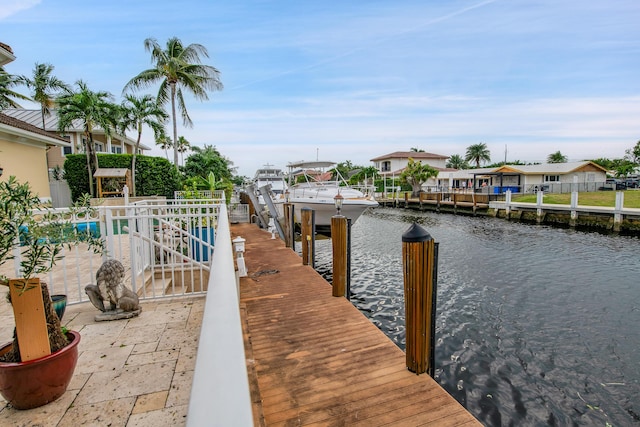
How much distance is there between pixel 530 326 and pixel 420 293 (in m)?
4.45

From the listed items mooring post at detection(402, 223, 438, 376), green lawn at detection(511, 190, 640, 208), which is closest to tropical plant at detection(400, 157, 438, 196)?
green lawn at detection(511, 190, 640, 208)

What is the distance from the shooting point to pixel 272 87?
24125 mm

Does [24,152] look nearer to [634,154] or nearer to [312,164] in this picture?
[312,164]

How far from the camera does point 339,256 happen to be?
5.12 metres

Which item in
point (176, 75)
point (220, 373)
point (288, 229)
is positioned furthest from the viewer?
point (176, 75)

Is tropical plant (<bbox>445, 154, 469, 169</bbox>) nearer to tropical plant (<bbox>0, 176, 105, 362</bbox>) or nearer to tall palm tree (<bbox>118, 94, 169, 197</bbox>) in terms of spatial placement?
tall palm tree (<bbox>118, 94, 169, 197</bbox>)

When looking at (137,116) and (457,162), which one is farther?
(457,162)

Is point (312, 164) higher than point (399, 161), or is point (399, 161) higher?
point (399, 161)

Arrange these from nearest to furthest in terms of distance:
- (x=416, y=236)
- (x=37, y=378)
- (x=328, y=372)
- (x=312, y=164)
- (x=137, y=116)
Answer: (x=37, y=378)
(x=416, y=236)
(x=328, y=372)
(x=312, y=164)
(x=137, y=116)

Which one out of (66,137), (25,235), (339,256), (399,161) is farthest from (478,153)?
(25,235)

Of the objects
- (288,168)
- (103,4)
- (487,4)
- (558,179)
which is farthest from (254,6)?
(558,179)

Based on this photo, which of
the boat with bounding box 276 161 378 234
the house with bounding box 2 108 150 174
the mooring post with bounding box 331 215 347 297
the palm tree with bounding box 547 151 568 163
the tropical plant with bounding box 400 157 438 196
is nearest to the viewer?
the mooring post with bounding box 331 215 347 297

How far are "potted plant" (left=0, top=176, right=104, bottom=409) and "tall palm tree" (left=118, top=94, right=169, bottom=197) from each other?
62.4 ft

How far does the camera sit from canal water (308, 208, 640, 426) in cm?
414
